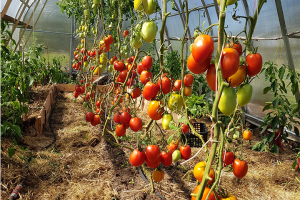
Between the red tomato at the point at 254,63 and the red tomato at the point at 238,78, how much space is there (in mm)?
15

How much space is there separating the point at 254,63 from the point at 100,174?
1.76 metres

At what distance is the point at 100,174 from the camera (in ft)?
6.56

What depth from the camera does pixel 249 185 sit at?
200cm

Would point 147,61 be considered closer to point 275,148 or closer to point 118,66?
point 118,66

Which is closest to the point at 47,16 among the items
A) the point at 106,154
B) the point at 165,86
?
the point at 106,154

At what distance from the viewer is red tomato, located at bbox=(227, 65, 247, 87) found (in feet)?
1.91

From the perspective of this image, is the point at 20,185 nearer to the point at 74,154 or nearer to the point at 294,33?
the point at 74,154

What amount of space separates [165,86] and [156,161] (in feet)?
1.27

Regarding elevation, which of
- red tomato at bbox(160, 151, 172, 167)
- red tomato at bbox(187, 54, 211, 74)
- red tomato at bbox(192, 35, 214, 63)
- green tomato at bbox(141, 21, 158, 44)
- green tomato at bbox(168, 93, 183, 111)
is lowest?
red tomato at bbox(160, 151, 172, 167)

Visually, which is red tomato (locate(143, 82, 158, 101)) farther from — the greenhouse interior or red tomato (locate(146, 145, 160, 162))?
red tomato (locate(146, 145, 160, 162))

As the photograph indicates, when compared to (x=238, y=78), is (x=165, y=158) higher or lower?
lower

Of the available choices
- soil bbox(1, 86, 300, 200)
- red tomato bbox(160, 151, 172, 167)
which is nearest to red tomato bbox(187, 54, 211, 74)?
red tomato bbox(160, 151, 172, 167)

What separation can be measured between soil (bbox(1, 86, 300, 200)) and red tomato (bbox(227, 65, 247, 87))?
898 millimetres

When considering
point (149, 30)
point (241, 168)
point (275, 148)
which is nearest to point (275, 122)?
point (275, 148)
